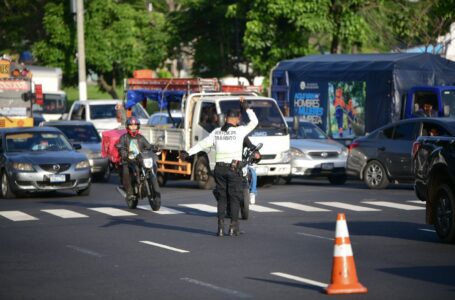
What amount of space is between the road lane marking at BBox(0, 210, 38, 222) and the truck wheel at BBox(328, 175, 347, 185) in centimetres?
977

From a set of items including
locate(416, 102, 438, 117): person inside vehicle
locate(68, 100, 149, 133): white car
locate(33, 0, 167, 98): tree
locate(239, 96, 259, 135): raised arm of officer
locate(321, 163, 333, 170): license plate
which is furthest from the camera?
locate(33, 0, 167, 98): tree

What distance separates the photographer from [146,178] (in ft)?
69.6

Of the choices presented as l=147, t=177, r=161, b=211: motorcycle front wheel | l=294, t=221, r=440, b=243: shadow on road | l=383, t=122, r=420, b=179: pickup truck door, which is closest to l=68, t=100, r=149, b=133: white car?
l=383, t=122, r=420, b=179: pickup truck door

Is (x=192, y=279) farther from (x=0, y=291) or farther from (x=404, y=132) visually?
(x=404, y=132)

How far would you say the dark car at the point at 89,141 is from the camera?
31.8m

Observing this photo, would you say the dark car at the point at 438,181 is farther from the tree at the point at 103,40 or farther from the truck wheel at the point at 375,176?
the tree at the point at 103,40

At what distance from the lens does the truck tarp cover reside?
3178cm

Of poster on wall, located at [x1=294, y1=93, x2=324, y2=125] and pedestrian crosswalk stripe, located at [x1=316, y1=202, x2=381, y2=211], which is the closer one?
pedestrian crosswalk stripe, located at [x1=316, y1=202, x2=381, y2=211]

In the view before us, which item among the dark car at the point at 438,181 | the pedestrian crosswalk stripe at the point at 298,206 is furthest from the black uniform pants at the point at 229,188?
the pedestrian crosswalk stripe at the point at 298,206

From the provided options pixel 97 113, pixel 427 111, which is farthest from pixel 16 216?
pixel 97 113

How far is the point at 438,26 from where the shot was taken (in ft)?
133

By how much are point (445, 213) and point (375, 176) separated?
1111cm

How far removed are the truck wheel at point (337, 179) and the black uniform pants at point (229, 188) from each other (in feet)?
42.3

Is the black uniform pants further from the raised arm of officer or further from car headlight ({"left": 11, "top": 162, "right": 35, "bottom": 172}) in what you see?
car headlight ({"left": 11, "top": 162, "right": 35, "bottom": 172})
